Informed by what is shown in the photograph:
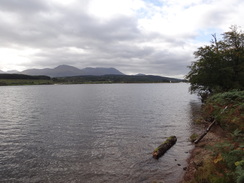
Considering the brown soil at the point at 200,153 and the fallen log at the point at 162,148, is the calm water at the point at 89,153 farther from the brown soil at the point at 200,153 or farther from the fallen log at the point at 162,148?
the brown soil at the point at 200,153

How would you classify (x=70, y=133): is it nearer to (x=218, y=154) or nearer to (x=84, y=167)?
(x=84, y=167)

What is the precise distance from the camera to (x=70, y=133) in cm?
2644

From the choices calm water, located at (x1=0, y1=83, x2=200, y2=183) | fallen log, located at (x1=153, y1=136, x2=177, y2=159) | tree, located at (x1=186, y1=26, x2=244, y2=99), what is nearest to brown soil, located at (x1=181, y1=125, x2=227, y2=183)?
→ calm water, located at (x1=0, y1=83, x2=200, y2=183)

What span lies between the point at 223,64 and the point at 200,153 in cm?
3284

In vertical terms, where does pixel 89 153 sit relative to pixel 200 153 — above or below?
below

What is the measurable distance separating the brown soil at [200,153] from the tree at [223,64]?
875 inches

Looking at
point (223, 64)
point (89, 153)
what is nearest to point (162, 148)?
point (89, 153)

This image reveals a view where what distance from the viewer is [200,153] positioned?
17.7 m

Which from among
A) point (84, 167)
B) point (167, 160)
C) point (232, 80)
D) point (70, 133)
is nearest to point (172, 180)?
point (167, 160)

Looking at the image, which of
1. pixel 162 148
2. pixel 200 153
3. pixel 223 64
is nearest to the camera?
pixel 200 153

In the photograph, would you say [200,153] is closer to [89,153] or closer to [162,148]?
[162,148]

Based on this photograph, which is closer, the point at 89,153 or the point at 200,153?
the point at 200,153

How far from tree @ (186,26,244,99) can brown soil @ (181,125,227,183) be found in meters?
22.2

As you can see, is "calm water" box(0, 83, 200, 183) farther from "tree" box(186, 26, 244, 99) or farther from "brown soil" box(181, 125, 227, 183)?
"tree" box(186, 26, 244, 99)
